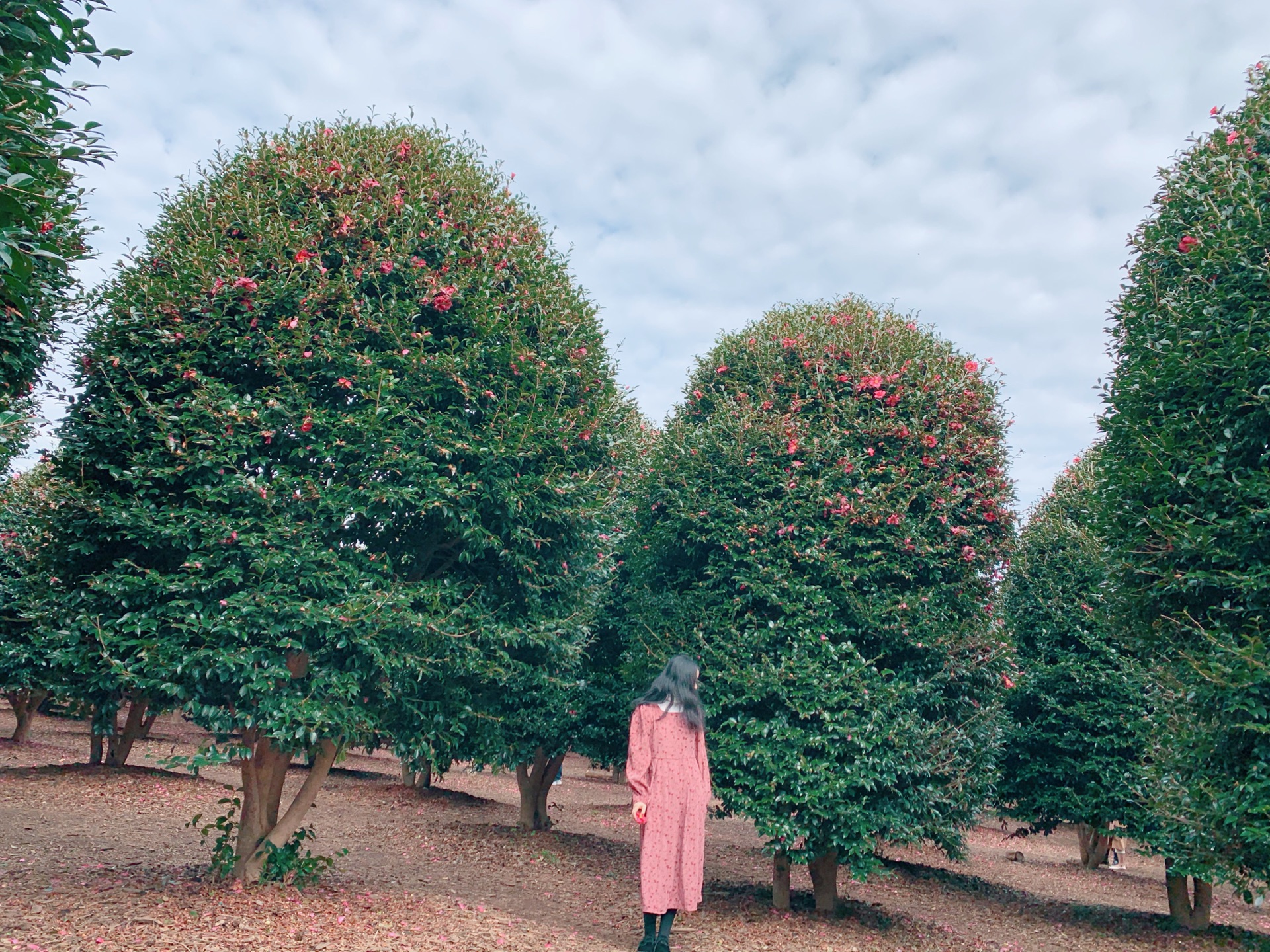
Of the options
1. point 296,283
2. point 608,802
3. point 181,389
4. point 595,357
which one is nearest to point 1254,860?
point 595,357

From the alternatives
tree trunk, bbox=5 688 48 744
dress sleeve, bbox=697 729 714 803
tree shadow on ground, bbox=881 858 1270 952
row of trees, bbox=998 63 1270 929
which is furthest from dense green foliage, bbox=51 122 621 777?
tree trunk, bbox=5 688 48 744

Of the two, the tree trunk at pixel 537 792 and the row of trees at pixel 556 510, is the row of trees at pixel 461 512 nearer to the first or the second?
the row of trees at pixel 556 510

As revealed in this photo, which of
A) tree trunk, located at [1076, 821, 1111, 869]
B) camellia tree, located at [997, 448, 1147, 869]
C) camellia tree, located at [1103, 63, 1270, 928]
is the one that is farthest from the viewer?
tree trunk, located at [1076, 821, 1111, 869]

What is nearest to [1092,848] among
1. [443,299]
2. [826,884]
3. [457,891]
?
[826,884]

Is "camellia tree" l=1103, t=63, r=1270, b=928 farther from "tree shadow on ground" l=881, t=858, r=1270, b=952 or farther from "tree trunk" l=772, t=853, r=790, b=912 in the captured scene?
"tree shadow on ground" l=881, t=858, r=1270, b=952

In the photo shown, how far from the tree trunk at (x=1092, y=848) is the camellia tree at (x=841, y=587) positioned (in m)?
13.7

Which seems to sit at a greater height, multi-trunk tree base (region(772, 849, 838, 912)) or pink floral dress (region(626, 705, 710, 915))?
pink floral dress (region(626, 705, 710, 915))

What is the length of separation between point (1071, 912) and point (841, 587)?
8.59 metres

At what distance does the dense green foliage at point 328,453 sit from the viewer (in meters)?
7.07

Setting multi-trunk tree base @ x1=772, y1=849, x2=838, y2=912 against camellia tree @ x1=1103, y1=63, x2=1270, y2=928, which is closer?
camellia tree @ x1=1103, y1=63, x2=1270, y2=928

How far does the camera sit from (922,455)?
9.40 meters

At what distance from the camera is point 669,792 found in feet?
22.8

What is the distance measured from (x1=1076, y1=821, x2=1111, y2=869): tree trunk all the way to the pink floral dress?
17968mm

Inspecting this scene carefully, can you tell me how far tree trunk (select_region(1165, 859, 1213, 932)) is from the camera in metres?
12.5
